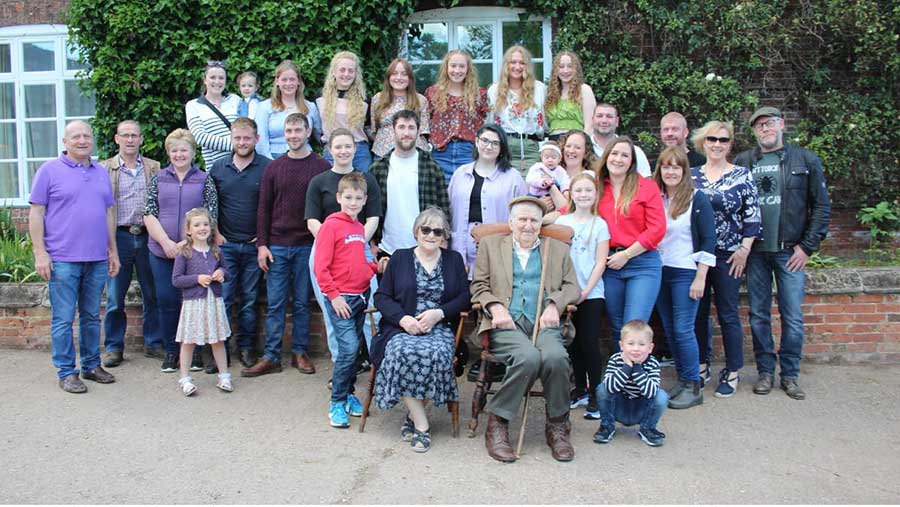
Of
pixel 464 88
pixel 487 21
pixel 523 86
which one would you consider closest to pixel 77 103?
pixel 487 21

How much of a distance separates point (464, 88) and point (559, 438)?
122 inches

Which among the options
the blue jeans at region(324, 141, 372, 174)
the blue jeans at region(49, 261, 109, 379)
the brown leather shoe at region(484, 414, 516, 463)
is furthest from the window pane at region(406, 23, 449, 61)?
the brown leather shoe at region(484, 414, 516, 463)

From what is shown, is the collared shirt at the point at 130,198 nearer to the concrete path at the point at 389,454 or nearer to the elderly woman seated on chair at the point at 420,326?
the concrete path at the point at 389,454

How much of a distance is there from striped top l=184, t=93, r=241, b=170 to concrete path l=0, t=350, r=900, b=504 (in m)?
2.06

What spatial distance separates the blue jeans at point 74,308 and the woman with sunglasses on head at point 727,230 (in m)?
4.51

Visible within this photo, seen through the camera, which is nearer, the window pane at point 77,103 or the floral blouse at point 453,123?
the floral blouse at point 453,123

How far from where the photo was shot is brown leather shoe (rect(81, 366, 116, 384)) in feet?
19.3

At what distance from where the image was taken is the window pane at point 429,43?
9.16m

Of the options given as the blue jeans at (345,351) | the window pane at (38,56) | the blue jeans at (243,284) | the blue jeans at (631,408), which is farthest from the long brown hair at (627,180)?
the window pane at (38,56)

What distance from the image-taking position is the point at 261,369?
6.05 metres

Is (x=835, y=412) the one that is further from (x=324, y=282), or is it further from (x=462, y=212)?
(x=324, y=282)

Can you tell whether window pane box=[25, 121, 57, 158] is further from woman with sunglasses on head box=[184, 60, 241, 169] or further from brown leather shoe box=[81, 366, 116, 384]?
brown leather shoe box=[81, 366, 116, 384]

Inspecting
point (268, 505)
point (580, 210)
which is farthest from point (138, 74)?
point (268, 505)

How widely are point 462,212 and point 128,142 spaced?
2.83m
